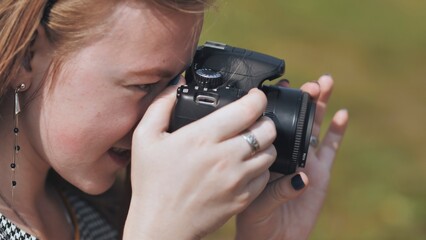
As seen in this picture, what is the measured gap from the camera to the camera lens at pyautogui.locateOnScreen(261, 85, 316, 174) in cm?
147

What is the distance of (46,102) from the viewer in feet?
4.69

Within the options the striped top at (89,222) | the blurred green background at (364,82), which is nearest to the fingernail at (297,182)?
the striped top at (89,222)

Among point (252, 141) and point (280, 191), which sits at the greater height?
point (252, 141)

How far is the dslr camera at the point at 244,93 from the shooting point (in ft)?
4.64

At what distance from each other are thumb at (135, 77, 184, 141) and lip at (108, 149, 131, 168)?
0.48 feet

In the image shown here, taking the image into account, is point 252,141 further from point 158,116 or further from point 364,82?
point 364,82

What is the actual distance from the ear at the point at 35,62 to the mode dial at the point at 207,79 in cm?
25

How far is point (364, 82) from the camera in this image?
3658mm

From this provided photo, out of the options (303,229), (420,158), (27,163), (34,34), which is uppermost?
(34,34)

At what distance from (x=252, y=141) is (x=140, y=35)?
250 mm

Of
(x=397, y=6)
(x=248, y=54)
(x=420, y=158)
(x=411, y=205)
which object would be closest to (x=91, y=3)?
(x=248, y=54)

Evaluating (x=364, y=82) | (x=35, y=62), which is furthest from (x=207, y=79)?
(x=364, y=82)

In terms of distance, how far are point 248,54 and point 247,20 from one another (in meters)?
2.41

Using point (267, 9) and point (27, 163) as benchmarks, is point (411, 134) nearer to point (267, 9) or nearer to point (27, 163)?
point (267, 9)
